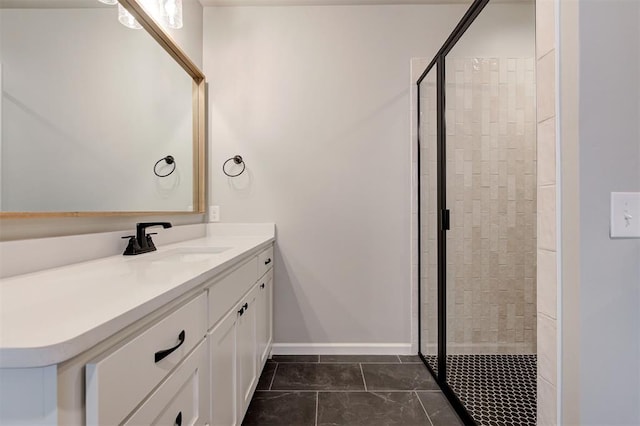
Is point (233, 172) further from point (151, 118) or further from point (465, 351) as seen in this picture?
point (465, 351)

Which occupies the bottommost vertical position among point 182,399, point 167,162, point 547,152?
point 182,399

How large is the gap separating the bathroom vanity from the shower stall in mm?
1315

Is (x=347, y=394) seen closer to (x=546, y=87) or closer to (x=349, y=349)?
(x=349, y=349)

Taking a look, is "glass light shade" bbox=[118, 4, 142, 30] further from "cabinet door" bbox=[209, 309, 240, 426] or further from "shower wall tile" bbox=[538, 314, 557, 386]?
"shower wall tile" bbox=[538, 314, 557, 386]

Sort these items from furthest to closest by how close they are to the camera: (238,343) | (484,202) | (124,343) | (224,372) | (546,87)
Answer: (484,202) < (238,343) < (224,372) < (546,87) < (124,343)

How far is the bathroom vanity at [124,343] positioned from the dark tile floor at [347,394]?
0.37 m

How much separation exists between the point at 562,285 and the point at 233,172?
200 cm

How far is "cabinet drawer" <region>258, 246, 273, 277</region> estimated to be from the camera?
1.78 meters

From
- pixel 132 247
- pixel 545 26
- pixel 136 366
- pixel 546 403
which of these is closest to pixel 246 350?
pixel 132 247

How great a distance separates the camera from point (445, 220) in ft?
5.94

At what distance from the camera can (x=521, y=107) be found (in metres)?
2.07

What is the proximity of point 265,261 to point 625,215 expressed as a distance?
1636mm

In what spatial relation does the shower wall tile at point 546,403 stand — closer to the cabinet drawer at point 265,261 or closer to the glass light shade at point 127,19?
the cabinet drawer at point 265,261

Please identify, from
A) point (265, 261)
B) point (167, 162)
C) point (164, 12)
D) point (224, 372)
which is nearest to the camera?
point (224, 372)
